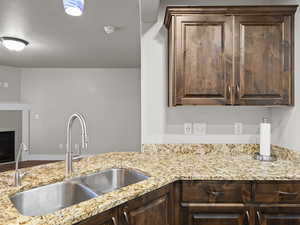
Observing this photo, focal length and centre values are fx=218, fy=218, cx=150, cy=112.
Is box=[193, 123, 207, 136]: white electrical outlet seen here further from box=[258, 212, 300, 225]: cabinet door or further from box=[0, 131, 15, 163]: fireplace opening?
box=[0, 131, 15, 163]: fireplace opening

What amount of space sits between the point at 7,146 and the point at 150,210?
248 inches

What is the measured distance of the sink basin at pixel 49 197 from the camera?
44.8 inches

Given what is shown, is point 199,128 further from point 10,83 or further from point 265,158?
point 10,83

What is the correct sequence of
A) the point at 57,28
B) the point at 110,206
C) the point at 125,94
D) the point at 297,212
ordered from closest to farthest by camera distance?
the point at 110,206
the point at 297,212
the point at 57,28
the point at 125,94

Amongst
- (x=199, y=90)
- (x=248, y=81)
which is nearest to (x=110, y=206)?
(x=199, y=90)

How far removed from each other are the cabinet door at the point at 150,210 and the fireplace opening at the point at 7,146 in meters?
6.20

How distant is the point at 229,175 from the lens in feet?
4.64

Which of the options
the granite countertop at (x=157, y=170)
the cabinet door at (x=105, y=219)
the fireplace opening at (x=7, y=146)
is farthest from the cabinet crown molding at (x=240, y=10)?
the fireplace opening at (x=7, y=146)

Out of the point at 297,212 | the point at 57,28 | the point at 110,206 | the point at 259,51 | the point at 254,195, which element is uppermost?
the point at 57,28

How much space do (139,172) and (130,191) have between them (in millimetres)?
382

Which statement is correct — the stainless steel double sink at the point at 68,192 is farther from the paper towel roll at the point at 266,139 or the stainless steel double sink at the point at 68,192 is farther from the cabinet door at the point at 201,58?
the paper towel roll at the point at 266,139

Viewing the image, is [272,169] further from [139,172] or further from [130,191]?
[130,191]

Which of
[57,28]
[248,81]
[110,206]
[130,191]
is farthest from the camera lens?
[57,28]

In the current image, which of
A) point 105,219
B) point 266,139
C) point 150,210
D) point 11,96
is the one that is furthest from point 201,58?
point 11,96
